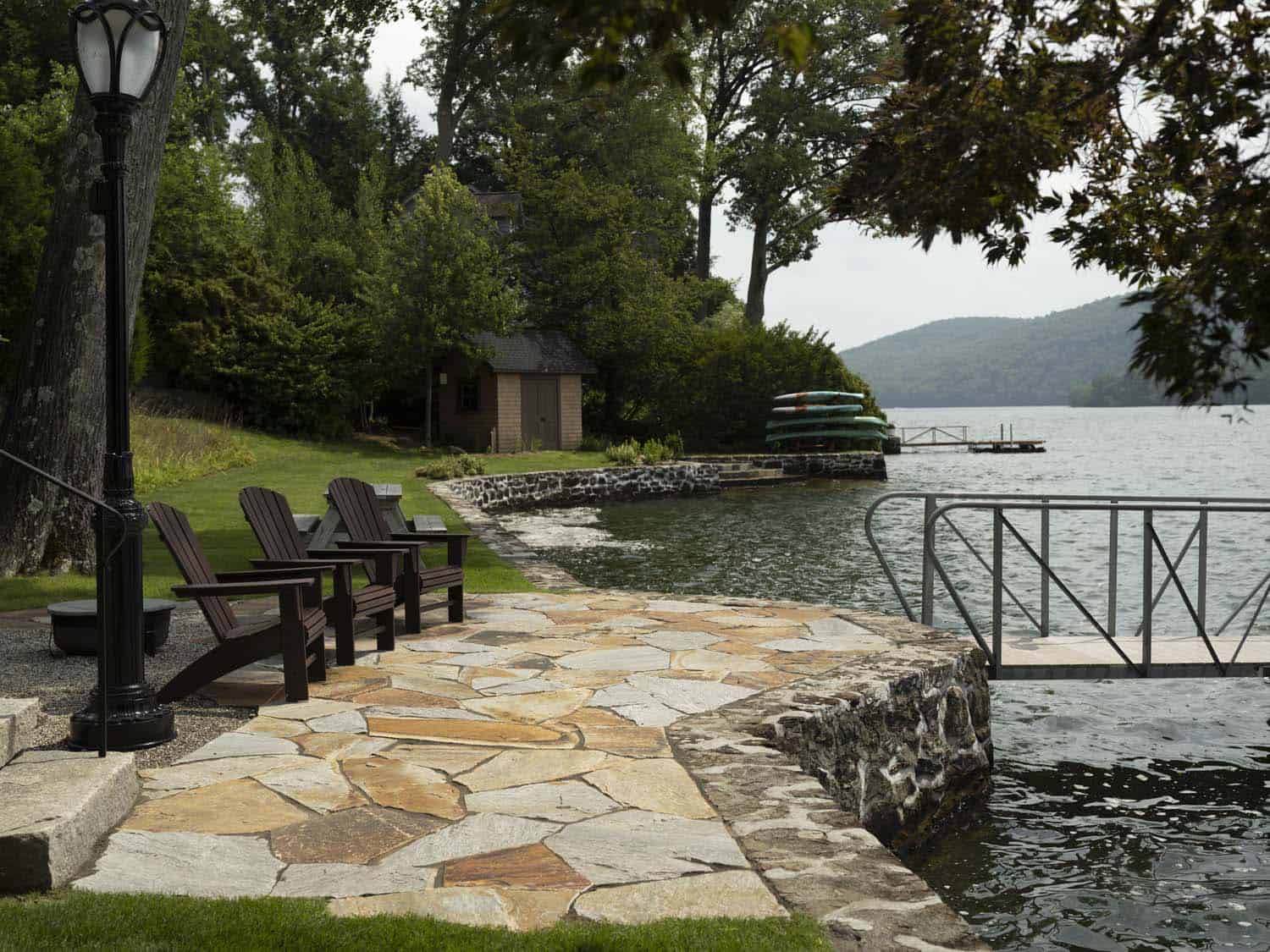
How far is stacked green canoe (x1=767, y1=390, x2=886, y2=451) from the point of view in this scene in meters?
34.8

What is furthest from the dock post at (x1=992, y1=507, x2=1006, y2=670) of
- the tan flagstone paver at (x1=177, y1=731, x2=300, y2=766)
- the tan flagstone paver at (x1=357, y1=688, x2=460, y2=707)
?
the tan flagstone paver at (x1=177, y1=731, x2=300, y2=766)

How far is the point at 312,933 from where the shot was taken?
297 centimetres

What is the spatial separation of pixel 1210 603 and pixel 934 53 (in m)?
12.1

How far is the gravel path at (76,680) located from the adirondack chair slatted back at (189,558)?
41 centimetres

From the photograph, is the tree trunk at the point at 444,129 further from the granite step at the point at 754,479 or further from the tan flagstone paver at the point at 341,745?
the tan flagstone paver at the point at 341,745

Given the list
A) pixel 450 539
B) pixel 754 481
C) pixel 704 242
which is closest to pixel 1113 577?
pixel 450 539

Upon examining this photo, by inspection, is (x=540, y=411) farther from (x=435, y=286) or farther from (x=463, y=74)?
(x=463, y=74)

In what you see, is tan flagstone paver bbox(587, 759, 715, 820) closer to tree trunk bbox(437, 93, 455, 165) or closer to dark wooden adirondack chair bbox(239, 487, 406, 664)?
dark wooden adirondack chair bbox(239, 487, 406, 664)

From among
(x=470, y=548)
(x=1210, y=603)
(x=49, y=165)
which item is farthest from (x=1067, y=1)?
(x=49, y=165)

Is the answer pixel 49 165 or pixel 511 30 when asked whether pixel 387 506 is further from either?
pixel 49 165

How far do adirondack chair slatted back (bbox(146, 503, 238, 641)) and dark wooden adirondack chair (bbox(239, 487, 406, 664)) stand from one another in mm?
346

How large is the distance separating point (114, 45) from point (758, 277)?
134 feet

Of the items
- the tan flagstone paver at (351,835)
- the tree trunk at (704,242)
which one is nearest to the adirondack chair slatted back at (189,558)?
the tan flagstone paver at (351,835)

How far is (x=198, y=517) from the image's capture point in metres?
15.2
